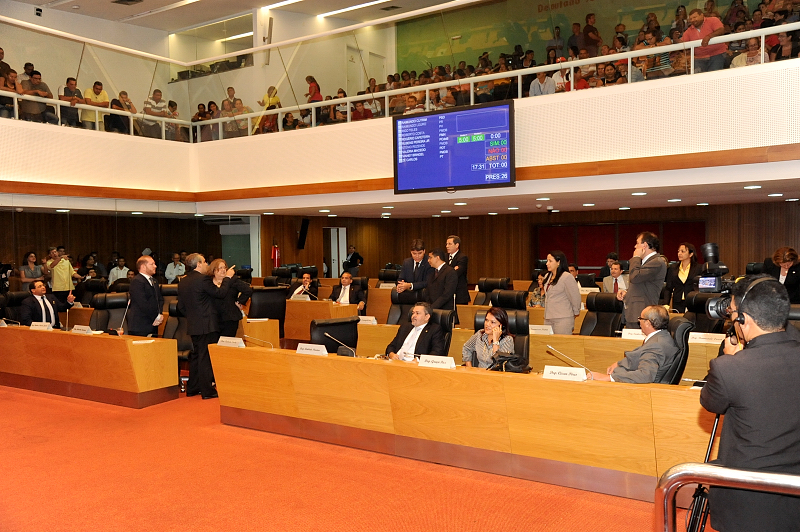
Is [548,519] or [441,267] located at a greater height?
[441,267]

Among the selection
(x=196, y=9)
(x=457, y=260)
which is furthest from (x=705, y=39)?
(x=196, y=9)

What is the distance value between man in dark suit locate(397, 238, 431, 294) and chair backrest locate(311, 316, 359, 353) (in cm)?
135

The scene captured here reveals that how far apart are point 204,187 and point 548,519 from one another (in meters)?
10.8

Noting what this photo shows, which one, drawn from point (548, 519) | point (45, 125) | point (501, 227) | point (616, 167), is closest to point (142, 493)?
point (548, 519)

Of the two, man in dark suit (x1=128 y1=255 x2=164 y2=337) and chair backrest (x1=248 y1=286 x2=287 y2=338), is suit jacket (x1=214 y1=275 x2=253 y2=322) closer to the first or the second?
man in dark suit (x1=128 y1=255 x2=164 y2=337)

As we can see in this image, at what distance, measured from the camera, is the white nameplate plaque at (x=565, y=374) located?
4286 mm

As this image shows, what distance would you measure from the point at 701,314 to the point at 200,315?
5.28 m

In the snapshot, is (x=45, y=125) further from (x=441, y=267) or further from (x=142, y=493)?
(x=142, y=493)

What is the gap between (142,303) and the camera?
762cm

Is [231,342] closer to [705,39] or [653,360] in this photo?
[653,360]

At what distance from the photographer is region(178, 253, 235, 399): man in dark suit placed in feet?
23.6

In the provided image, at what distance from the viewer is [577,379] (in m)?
4.29

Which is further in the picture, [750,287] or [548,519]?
[548,519]

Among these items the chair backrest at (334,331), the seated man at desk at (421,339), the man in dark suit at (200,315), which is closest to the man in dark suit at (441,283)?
the chair backrest at (334,331)
